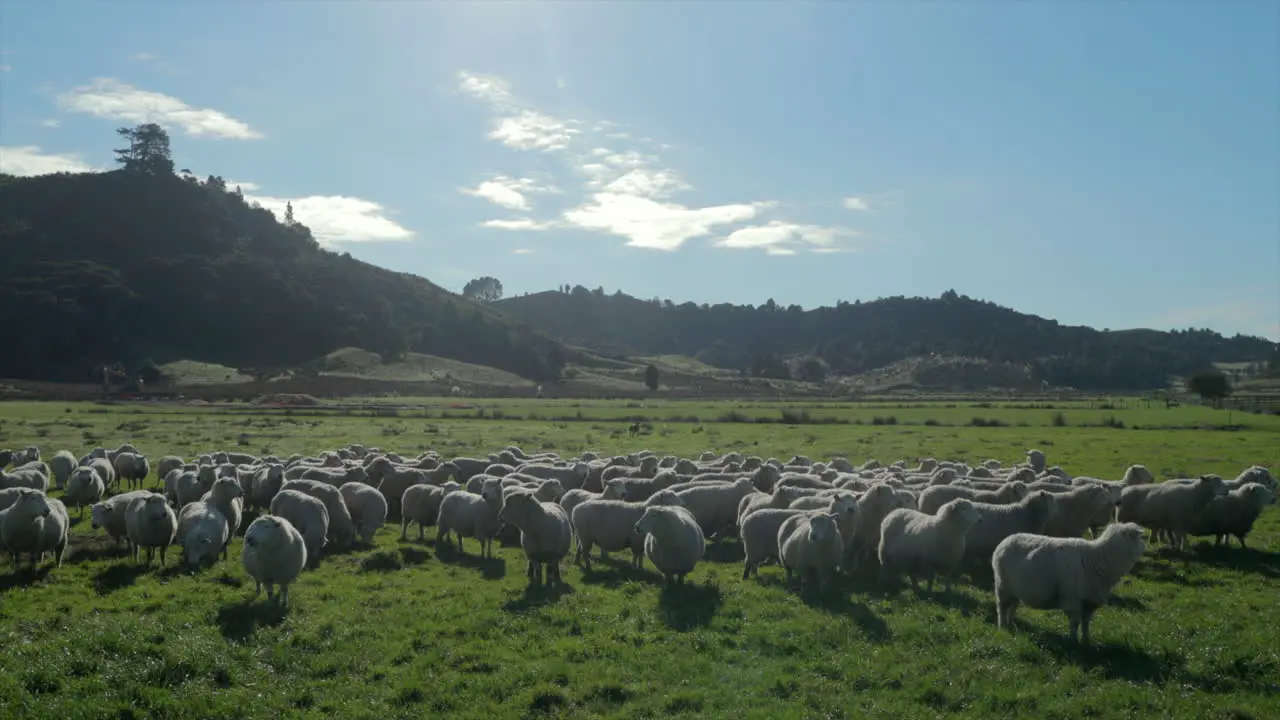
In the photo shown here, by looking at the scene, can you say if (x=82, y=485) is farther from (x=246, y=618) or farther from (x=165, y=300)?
(x=165, y=300)

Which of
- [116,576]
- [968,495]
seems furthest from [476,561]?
[968,495]

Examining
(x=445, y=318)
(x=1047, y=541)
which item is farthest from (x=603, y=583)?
(x=445, y=318)

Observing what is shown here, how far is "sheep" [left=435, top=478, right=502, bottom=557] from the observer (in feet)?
57.9

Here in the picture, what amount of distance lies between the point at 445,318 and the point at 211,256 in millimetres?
53838

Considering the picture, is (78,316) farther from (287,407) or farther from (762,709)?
(762,709)

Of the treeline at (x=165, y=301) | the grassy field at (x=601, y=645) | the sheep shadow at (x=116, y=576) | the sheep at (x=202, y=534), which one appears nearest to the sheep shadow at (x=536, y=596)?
the grassy field at (x=601, y=645)

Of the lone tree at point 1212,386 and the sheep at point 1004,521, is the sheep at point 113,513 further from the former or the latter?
the lone tree at point 1212,386

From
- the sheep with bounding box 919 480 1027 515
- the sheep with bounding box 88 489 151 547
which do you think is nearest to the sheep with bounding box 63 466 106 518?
the sheep with bounding box 88 489 151 547

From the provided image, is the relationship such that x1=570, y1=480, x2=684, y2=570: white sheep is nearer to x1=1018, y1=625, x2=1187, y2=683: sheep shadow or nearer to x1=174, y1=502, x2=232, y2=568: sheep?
x1=174, y1=502, x2=232, y2=568: sheep

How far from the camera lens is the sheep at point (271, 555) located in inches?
520

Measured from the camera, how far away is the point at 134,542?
53.2 feet

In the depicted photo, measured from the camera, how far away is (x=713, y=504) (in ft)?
65.6

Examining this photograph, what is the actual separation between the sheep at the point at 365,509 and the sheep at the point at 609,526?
5427mm

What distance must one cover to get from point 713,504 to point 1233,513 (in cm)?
1177
